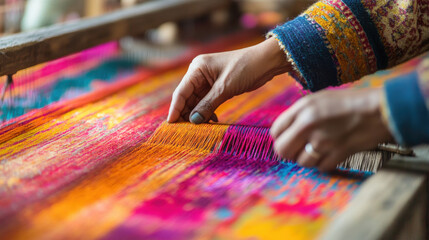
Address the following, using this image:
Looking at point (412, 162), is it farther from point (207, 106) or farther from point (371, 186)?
point (207, 106)

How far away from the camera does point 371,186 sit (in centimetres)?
85

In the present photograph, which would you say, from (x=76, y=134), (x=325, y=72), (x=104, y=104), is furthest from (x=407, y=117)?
(x=104, y=104)

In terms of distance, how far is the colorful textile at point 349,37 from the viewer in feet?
4.09

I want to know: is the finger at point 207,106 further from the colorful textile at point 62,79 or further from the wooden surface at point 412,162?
the colorful textile at point 62,79

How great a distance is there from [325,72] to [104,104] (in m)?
0.77

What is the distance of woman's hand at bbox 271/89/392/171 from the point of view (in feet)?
2.81

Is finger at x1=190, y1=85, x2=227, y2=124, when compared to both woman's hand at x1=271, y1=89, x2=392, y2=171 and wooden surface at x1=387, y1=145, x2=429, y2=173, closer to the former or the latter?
woman's hand at x1=271, y1=89, x2=392, y2=171

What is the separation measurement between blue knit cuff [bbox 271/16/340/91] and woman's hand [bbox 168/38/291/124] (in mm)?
51

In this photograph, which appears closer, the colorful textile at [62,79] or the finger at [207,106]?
the finger at [207,106]

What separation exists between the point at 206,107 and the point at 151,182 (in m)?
0.35

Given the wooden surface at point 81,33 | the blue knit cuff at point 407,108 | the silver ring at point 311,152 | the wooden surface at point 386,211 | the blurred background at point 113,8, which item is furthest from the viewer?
the blurred background at point 113,8

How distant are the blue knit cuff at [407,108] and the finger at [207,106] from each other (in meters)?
0.53

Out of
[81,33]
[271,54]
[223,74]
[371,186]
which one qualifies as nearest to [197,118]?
[223,74]

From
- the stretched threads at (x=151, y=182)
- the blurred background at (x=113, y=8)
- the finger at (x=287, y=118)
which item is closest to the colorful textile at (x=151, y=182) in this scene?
the stretched threads at (x=151, y=182)
